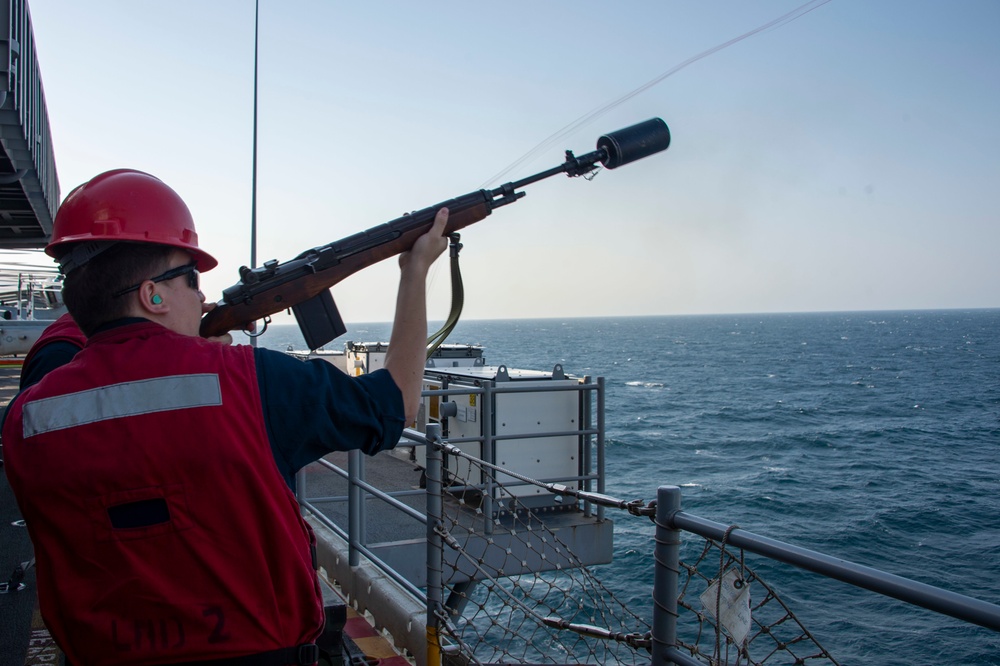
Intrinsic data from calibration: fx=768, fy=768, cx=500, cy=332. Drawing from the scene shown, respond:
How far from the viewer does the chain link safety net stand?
85.4 inches

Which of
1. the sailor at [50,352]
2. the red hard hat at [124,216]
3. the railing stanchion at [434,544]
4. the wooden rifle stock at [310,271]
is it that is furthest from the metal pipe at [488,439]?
the red hard hat at [124,216]

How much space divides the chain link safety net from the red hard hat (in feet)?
5.15

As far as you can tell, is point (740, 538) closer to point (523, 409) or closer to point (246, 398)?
point (246, 398)

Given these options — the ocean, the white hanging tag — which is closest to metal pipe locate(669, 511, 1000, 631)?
the white hanging tag

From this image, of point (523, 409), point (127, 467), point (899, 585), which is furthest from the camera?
point (523, 409)

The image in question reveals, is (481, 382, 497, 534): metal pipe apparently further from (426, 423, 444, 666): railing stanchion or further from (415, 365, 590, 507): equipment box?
(426, 423, 444, 666): railing stanchion

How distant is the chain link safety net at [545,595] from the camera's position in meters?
2.17

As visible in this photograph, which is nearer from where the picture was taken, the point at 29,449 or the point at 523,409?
the point at 29,449

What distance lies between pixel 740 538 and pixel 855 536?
18485 mm

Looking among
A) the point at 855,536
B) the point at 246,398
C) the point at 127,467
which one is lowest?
the point at 855,536

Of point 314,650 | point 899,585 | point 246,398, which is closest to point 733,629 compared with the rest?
point 899,585

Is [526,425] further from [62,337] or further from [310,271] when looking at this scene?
[62,337]

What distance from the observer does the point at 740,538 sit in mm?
2000

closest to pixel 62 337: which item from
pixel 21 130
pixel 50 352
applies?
pixel 50 352
